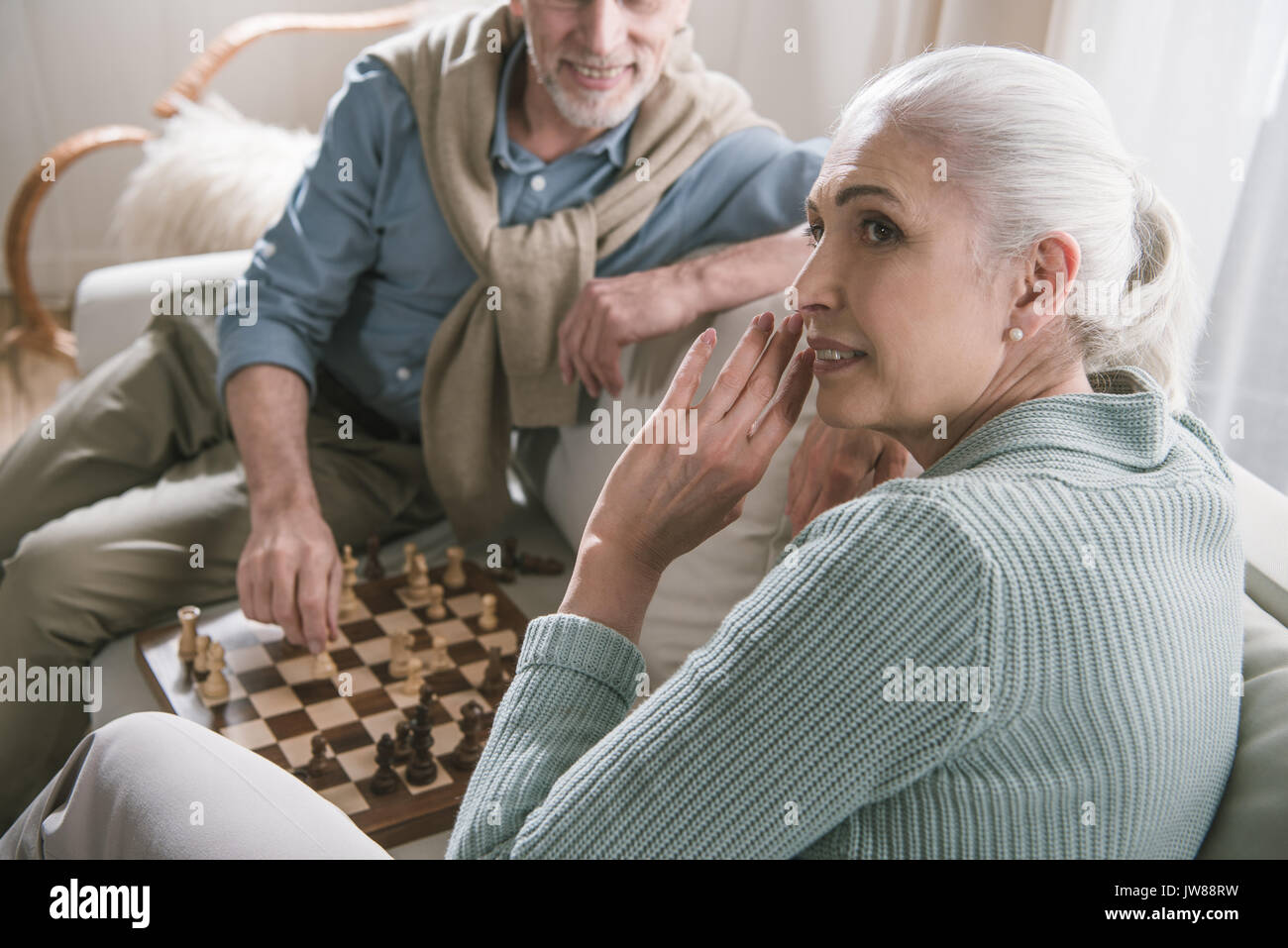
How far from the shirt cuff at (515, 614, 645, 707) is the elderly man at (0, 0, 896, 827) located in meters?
0.66

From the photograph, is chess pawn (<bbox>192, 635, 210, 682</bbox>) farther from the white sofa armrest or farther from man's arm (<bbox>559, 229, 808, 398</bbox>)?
the white sofa armrest

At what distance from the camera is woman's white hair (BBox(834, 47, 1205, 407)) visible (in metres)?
0.90

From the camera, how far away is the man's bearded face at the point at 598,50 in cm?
169

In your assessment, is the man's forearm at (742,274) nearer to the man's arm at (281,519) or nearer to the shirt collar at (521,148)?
the shirt collar at (521,148)

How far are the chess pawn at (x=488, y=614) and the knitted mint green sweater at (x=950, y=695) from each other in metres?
0.78

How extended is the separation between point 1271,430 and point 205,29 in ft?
11.0

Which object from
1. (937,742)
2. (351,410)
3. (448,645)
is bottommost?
(448,645)

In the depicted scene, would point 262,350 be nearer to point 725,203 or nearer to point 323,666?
point 323,666

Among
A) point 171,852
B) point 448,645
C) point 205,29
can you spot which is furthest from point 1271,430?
point 205,29

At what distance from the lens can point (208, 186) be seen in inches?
104

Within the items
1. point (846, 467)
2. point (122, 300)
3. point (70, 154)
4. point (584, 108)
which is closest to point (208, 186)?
point (70, 154)

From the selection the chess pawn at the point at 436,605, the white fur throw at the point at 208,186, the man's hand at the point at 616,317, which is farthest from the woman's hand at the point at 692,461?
the white fur throw at the point at 208,186
